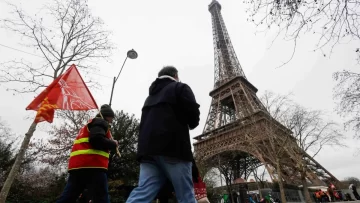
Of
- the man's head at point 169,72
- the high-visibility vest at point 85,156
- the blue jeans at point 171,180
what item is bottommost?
the blue jeans at point 171,180

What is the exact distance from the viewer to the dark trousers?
2816 millimetres

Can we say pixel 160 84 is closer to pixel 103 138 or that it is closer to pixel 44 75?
pixel 103 138

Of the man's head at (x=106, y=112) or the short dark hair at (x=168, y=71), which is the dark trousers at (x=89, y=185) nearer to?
the man's head at (x=106, y=112)

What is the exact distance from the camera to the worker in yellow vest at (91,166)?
2.83 metres

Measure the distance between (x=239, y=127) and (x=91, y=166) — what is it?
23.2 meters

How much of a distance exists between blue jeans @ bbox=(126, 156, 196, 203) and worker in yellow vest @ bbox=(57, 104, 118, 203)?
3.65 ft

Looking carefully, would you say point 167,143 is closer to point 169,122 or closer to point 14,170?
point 169,122

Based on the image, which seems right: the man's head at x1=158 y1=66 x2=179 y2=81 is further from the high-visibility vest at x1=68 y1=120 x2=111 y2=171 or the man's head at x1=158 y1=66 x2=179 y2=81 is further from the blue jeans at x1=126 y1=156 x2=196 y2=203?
the high-visibility vest at x1=68 y1=120 x2=111 y2=171

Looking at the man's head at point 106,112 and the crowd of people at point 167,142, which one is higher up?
the man's head at point 106,112

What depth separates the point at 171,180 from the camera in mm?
1953

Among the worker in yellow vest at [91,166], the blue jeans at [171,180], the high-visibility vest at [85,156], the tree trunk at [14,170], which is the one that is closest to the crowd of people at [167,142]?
the blue jeans at [171,180]

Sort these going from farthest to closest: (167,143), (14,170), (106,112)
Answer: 1. (14,170)
2. (106,112)
3. (167,143)

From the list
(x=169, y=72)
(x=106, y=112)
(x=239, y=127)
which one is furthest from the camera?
(x=239, y=127)

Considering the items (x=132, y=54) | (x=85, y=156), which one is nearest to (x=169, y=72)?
(x=85, y=156)
